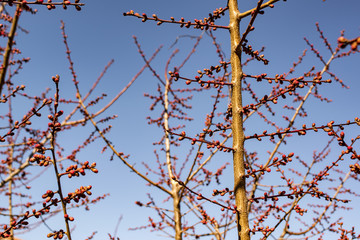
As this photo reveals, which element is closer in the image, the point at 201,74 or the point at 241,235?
the point at 241,235

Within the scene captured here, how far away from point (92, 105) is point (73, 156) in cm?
173

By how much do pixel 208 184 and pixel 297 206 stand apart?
3389 millimetres

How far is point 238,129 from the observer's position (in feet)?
9.00

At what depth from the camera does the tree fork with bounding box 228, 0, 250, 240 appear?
8.05 feet

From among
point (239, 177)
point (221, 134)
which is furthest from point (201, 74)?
point (221, 134)

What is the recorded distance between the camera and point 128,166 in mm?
4801

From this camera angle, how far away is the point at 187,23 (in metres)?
3.01

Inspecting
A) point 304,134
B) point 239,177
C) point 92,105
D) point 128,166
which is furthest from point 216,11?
point 92,105

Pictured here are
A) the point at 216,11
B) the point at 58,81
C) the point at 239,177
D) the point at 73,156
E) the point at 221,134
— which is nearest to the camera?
the point at 58,81

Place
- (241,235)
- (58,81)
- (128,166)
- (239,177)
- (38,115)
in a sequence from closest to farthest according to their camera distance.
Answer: (58,81) < (38,115) < (241,235) < (239,177) < (128,166)

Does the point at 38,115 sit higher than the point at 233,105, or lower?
lower

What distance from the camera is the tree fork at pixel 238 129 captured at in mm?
2453

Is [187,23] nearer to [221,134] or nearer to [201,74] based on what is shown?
[201,74]

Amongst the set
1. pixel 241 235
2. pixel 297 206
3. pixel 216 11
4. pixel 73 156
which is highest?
pixel 73 156
